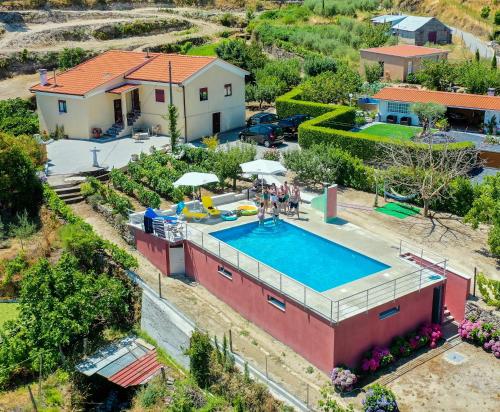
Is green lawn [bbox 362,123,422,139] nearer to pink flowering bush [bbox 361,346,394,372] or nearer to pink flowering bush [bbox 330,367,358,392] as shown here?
pink flowering bush [bbox 361,346,394,372]

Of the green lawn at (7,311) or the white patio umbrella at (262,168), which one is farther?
the white patio umbrella at (262,168)

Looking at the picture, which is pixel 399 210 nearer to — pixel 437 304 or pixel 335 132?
pixel 335 132

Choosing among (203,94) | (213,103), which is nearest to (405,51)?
(213,103)

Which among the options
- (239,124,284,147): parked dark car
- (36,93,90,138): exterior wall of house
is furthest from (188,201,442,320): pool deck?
(36,93,90,138): exterior wall of house

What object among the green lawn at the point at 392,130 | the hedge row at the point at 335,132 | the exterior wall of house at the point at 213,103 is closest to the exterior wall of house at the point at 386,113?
the green lawn at the point at 392,130

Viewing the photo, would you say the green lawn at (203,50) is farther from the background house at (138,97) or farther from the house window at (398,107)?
the house window at (398,107)

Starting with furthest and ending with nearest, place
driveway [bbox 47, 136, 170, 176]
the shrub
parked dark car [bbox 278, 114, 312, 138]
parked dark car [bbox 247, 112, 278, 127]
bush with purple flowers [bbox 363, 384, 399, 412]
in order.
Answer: parked dark car [bbox 247, 112, 278, 127] → parked dark car [bbox 278, 114, 312, 138] → driveway [bbox 47, 136, 170, 176] → the shrub → bush with purple flowers [bbox 363, 384, 399, 412]

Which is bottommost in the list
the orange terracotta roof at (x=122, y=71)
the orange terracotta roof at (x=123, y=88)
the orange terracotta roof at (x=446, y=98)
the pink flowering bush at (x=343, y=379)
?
the pink flowering bush at (x=343, y=379)
